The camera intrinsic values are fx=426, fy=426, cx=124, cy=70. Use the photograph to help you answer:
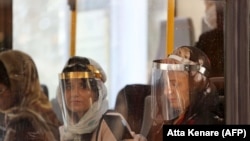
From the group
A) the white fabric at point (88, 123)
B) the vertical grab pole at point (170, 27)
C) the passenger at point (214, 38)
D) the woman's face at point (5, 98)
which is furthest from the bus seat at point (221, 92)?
the woman's face at point (5, 98)

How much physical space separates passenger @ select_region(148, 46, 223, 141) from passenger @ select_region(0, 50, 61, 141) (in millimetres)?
260

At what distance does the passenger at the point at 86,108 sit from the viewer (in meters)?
0.91

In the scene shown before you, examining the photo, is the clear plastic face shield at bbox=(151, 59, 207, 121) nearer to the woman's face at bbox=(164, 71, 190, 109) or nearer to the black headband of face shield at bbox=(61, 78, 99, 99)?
the woman's face at bbox=(164, 71, 190, 109)

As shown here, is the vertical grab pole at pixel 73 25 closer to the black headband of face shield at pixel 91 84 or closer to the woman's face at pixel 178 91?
the black headband of face shield at pixel 91 84

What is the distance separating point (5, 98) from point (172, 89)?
42 cm

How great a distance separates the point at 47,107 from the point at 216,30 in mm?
436

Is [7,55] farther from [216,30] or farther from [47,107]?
[216,30]

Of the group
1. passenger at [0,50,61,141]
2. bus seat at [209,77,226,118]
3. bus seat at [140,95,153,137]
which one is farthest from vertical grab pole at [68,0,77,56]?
bus seat at [209,77,226,118]

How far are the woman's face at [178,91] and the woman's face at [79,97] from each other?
18 centimetres

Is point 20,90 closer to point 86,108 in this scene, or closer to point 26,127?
point 26,127

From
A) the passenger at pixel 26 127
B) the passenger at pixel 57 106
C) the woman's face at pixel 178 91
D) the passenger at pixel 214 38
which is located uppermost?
the passenger at pixel 214 38

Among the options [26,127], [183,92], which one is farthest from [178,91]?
[26,127]

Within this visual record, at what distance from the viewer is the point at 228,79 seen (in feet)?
2.57

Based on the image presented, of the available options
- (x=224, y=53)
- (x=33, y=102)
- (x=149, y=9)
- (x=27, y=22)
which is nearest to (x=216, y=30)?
→ (x=224, y=53)
